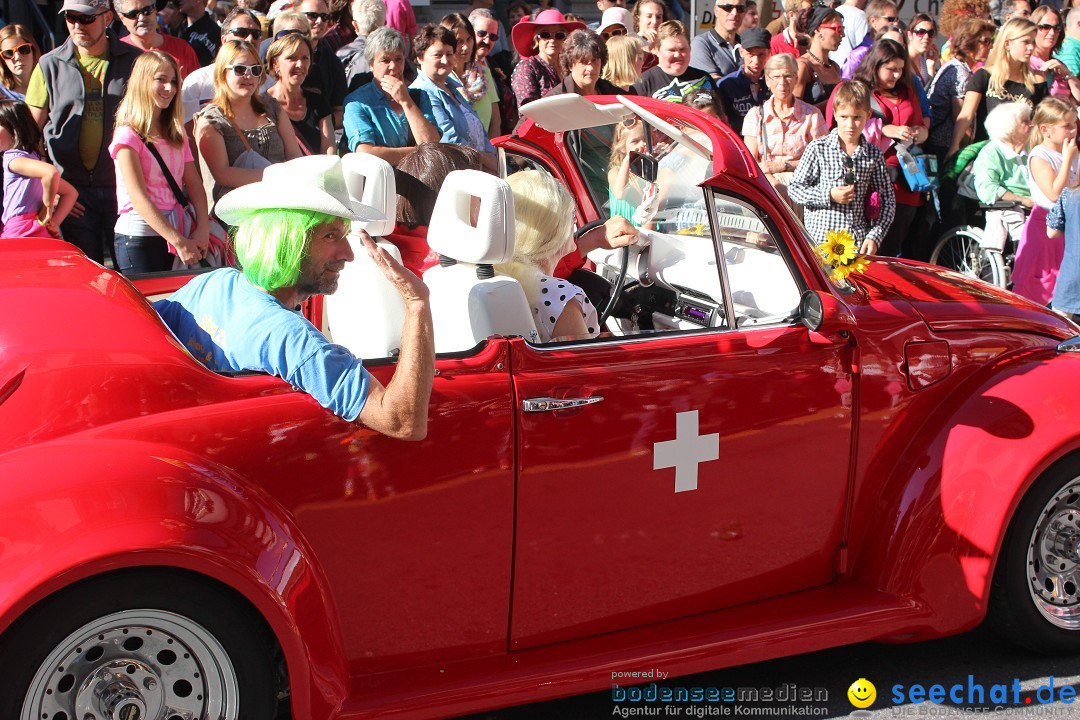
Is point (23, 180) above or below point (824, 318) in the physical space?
below

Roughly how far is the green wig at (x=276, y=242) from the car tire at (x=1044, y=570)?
2.33 m

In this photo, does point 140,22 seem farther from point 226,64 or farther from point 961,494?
point 961,494

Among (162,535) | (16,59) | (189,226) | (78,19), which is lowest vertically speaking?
(189,226)

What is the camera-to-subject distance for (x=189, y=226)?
19.2 ft

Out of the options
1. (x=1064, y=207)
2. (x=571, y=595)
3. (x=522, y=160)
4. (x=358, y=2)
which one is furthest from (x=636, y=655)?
(x=358, y=2)

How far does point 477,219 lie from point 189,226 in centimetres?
313

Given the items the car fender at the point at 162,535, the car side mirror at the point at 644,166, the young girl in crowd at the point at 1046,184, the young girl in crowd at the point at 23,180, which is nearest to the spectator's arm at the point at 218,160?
the young girl in crowd at the point at 23,180

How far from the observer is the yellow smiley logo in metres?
3.49

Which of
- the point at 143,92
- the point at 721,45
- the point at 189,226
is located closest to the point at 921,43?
the point at 721,45

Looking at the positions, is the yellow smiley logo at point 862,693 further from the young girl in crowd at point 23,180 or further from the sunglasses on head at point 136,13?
the sunglasses on head at point 136,13

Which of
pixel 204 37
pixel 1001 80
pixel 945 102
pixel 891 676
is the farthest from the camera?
pixel 945 102

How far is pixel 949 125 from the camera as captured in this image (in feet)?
29.9

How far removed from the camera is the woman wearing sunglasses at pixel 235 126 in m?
5.99

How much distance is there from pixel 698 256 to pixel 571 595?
143 centimetres
